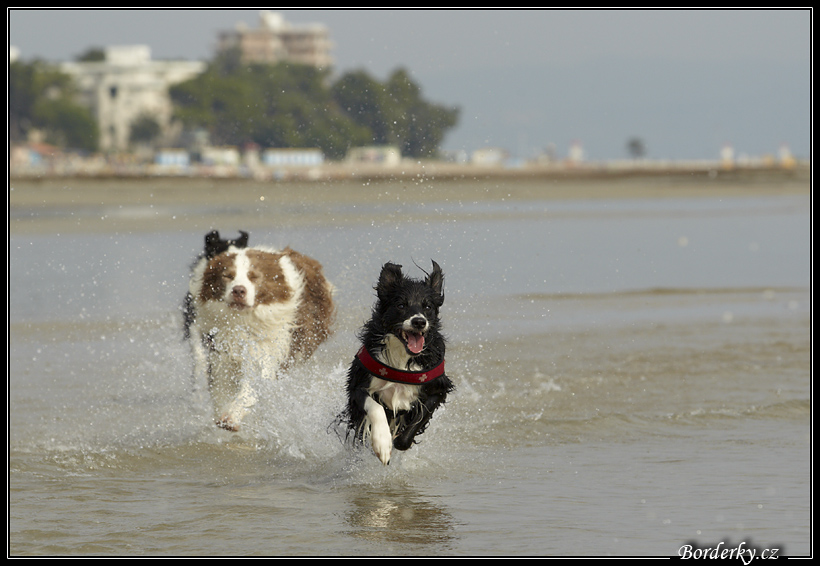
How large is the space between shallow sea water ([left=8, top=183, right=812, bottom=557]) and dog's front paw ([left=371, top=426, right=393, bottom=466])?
26cm

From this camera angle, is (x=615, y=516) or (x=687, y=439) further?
(x=687, y=439)

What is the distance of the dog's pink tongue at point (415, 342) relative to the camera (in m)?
6.38

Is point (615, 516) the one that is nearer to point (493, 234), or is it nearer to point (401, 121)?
point (493, 234)

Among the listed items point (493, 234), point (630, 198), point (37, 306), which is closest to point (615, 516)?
point (37, 306)

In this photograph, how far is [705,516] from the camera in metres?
5.93

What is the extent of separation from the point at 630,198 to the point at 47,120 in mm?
71585

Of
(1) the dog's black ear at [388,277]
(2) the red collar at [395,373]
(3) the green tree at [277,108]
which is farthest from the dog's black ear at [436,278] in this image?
(3) the green tree at [277,108]

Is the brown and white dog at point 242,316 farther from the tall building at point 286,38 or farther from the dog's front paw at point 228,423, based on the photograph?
the tall building at point 286,38

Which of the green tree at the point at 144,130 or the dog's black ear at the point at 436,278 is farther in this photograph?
the green tree at the point at 144,130

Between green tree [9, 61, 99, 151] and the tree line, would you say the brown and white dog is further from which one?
green tree [9, 61, 99, 151]

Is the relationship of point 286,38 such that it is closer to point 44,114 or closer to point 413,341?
point 44,114

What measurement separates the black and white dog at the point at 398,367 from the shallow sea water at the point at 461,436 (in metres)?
0.36

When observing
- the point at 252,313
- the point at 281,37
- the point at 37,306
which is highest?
the point at 281,37

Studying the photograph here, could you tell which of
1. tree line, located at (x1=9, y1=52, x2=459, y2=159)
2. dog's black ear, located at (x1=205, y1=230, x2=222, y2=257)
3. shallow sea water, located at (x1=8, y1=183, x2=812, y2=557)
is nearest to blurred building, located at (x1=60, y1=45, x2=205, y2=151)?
tree line, located at (x1=9, y1=52, x2=459, y2=159)
